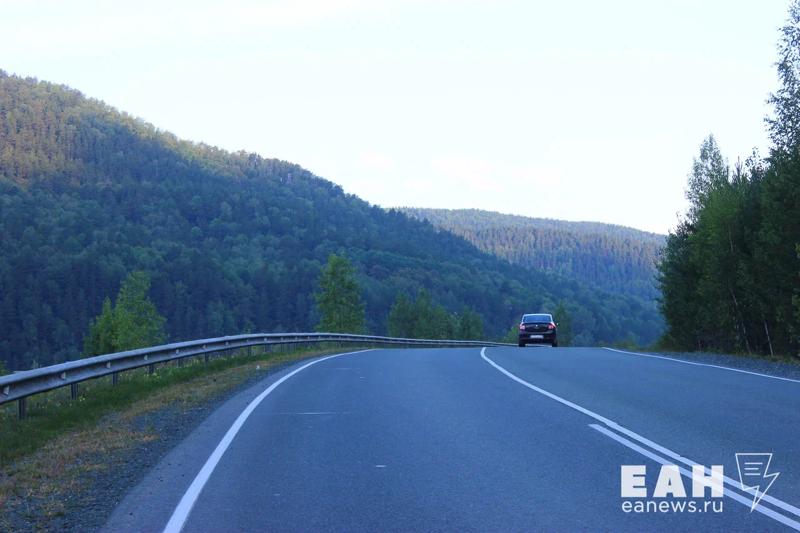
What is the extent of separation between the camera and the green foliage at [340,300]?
8788 centimetres

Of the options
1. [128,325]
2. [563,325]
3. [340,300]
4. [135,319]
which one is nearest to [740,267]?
[340,300]

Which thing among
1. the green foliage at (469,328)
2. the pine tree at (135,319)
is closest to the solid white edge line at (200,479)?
the pine tree at (135,319)

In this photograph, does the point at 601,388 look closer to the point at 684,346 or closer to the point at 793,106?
the point at 793,106

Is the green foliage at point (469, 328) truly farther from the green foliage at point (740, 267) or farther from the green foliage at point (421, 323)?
the green foliage at point (740, 267)

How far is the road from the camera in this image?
259 inches

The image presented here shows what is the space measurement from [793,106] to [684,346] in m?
17.1

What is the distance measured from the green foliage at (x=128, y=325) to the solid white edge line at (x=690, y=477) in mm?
72839

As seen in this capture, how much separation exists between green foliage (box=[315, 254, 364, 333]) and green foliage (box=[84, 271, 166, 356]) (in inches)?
688

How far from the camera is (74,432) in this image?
1191 cm

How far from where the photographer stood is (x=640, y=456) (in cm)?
886

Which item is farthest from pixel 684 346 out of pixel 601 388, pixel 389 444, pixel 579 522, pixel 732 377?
pixel 579 522

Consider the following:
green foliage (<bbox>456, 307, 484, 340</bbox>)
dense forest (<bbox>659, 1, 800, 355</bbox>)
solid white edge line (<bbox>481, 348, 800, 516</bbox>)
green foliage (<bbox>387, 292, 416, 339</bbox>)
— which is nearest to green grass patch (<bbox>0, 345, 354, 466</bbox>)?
solid white edge line (<bbox>481, 348, 800, 516</bbox>)

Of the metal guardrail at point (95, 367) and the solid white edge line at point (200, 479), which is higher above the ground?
the metal guardrail at point (95, 367)

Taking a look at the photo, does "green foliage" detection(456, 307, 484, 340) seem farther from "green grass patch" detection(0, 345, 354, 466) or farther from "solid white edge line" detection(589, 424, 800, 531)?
"solid white edge line" detection(589, 424, 800, 531)
